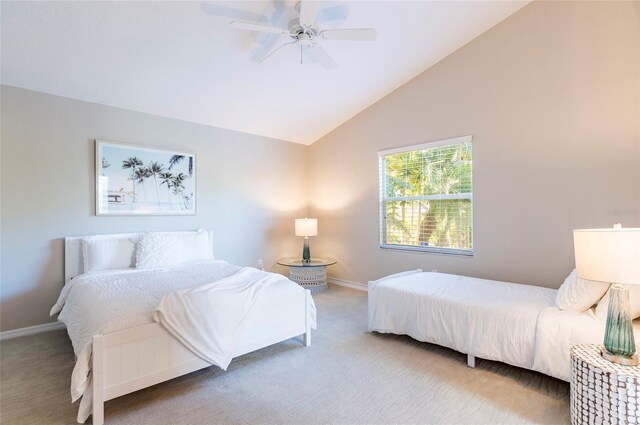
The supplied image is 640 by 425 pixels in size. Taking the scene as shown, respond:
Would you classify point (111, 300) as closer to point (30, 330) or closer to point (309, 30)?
point (30, 330)

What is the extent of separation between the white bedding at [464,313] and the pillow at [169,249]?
83.8 inches

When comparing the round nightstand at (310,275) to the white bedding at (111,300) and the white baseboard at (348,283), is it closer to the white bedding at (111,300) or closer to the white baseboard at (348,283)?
the white baseboard at (348,283)

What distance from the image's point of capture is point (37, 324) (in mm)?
3127

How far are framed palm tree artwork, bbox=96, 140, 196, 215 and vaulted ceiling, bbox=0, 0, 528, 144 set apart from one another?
528mm

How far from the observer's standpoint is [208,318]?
2117 mm

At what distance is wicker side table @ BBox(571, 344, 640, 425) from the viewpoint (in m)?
A: 1.41

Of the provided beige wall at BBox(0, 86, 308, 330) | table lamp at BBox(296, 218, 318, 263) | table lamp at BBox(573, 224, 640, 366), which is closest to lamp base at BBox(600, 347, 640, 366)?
table lamp at BBox(573, 224, 640, 366)

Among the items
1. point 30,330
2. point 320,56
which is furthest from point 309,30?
point 30,330

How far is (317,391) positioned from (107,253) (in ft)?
8.44

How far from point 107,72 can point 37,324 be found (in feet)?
8.52

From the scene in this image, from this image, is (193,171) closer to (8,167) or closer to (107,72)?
(107,72)

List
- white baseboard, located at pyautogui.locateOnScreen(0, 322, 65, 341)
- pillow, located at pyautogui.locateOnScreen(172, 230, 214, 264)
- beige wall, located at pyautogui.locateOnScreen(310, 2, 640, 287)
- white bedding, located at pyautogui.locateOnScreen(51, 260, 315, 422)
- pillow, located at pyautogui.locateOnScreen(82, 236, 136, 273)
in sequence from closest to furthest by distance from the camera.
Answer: white bedding, located at pyautogui.locateOnScreen(51, 260, 315, 422) < beige wall, located at pyautogui.locateOnScreen(310, 2, 640, 287) < white baseboard, located at pyautogui.locateOnScreen(0, 322, 65, 341) < pillow, located at pyautogui.locateOnScreen(82, 236, 136, 273) < pillow, located at pyautogui.locateOnScreen(172, 230, 214, 264)

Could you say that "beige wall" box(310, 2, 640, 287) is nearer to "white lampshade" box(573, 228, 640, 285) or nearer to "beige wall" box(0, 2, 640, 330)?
"beige wall" box(0, 2, 640, 330)

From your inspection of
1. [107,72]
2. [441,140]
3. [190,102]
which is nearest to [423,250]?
[441,140]
